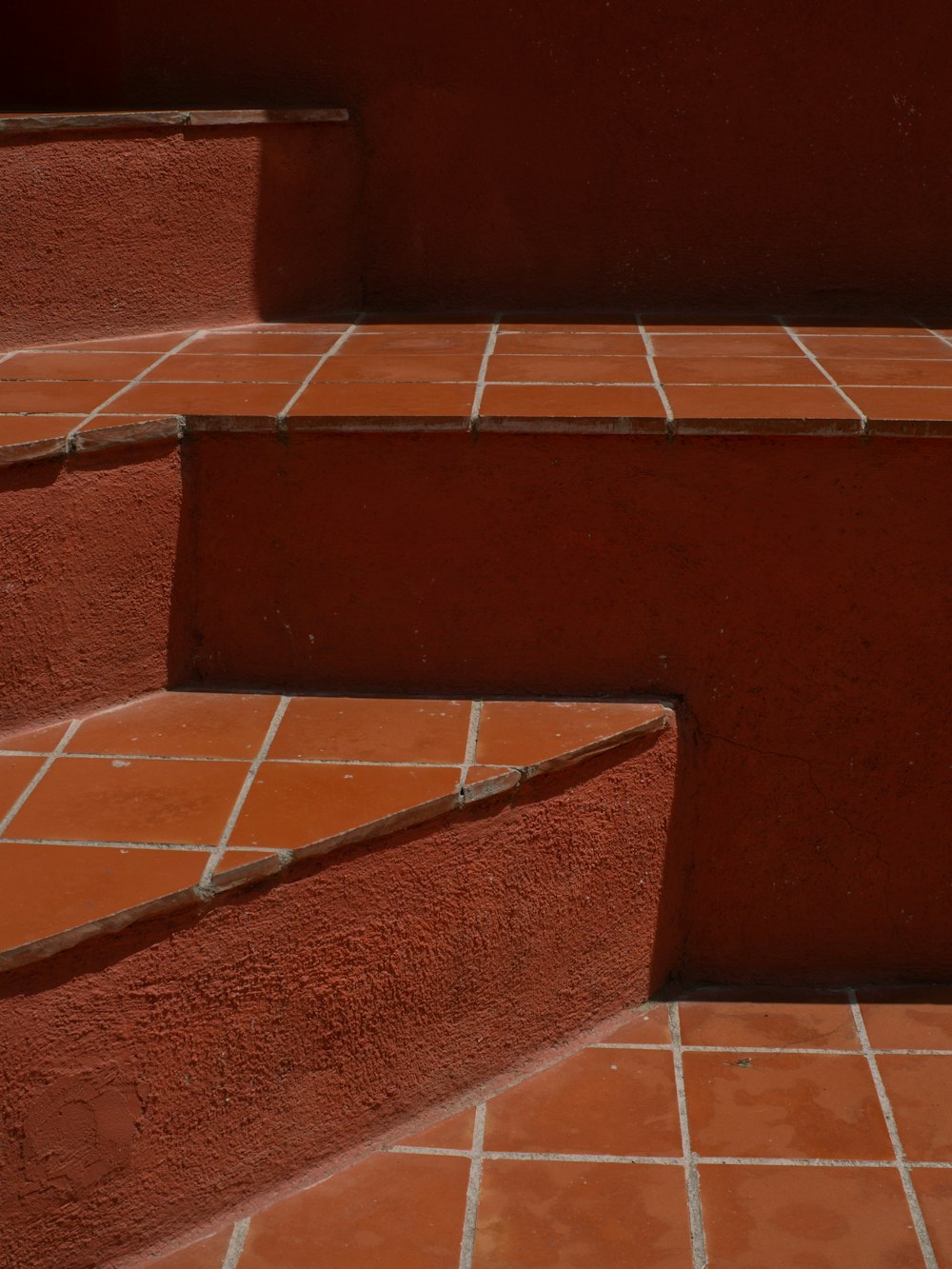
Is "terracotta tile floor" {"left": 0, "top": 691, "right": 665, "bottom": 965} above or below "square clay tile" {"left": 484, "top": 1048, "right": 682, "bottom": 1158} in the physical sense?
above

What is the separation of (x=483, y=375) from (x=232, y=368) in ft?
1.69

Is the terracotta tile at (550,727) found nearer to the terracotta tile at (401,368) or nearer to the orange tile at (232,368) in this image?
the terracotta tile at (401,368)

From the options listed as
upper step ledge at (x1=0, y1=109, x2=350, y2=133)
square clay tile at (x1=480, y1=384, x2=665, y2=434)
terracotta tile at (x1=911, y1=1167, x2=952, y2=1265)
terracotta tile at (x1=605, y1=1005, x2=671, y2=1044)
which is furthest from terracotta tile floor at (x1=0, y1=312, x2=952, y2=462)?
terracotta tile at (x1=911, y1=1167, x2=952, y2=1265)

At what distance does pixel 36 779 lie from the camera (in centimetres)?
230

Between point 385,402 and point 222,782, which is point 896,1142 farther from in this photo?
point 385,402

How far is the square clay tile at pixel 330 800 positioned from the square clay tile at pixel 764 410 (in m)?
0.77

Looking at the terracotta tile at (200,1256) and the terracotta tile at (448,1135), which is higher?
the terracotta tile at (448,1135)

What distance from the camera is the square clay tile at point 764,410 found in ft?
8.27

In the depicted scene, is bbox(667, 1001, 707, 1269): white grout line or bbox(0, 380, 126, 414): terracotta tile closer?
bbox(667, 1001, 707, 1269): white grout line

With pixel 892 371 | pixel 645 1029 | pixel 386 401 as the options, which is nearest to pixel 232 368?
pixel 386 401

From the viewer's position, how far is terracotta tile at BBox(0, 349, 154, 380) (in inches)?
114

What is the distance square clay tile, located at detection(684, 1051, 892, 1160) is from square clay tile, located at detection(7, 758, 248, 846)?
3.15ft

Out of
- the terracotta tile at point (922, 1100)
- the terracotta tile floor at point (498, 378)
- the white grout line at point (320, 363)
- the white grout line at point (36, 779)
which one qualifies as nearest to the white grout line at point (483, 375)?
the terracotta tile floor at point (498, 378)

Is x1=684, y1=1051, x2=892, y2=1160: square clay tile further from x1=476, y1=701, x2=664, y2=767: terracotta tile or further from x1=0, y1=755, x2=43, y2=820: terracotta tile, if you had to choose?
x1=0, y1=755, x2=43, y2=820: terracotta tile
